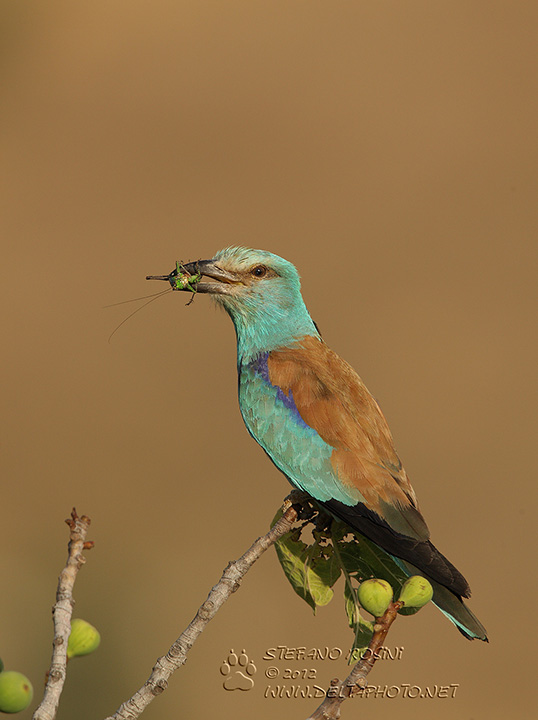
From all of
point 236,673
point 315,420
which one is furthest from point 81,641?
point 315,420

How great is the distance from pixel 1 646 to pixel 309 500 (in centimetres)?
370

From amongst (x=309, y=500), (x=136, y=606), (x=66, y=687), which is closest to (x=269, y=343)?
(x=309, y=500)

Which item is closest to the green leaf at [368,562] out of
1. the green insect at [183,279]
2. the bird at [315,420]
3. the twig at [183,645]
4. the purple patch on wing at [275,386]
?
the bird at [315,420]

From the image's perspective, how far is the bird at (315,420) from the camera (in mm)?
2959

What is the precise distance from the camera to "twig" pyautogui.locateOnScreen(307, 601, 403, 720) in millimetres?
1917

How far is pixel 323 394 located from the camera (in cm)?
350

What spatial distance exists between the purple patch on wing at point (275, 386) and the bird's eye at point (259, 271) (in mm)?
476

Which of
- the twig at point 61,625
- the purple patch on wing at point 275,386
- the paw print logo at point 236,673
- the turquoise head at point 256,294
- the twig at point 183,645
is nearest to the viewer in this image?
the twig at point 61,625

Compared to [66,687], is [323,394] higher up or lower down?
higher up

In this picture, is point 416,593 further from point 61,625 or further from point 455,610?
point 61,625

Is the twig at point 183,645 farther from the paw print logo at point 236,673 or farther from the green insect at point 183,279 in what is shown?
the green insect at point 183,279

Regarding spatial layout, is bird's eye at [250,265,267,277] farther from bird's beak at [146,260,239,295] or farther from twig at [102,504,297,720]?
twig at [102,504,297,720]

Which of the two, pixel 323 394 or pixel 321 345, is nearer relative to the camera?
pixel 323 394

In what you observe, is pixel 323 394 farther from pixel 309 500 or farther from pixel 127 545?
pixel 127 545
